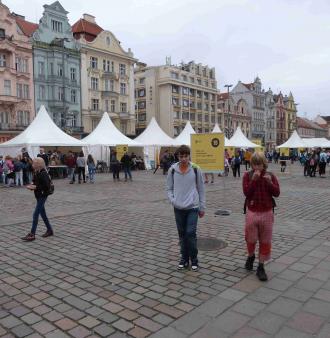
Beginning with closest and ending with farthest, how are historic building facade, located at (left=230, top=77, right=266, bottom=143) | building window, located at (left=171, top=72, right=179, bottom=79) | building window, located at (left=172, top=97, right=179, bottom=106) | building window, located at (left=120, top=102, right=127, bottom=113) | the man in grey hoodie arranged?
the man in grey hoodie
building window, located at (left=120, top=102, right=127, bottom=113)
building window, located at (left=172, top=97, right=179, bottom=106)
building window, located at (left=171, top=72, right=179, bottom=79)
historic building facade, located at (left=230, top=77, right=266, bottom=143)

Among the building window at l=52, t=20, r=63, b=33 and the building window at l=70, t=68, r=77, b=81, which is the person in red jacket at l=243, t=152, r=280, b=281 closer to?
the building window at l=70, t=68, r=77, b=81

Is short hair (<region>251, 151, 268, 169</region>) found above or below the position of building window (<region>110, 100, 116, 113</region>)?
below

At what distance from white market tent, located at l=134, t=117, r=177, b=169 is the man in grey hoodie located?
85.3 ft

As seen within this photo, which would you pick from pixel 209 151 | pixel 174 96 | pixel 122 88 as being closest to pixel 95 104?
pixel 122 88

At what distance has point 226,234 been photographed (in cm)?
732

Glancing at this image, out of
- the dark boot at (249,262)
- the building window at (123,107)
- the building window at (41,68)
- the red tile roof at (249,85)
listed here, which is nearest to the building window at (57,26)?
the building window at (41,68)

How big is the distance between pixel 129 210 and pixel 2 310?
6361mm

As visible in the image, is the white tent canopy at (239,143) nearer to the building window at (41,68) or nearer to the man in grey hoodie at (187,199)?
the building window at (41,68)

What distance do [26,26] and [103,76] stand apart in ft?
36.0

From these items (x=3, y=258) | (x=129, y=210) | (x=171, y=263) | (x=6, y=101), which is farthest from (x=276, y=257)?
(x=6, y=101)

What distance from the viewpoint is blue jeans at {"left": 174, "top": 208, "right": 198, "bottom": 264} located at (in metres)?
5.12

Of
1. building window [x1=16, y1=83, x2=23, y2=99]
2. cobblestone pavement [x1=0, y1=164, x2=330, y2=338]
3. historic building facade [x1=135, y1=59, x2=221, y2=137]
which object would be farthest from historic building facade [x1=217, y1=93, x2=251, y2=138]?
cobblestone pavement [x1=0, y1=164, x2=330, y2=338]

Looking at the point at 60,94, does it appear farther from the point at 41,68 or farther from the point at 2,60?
the point at 2,60

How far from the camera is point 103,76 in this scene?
50562 millimetres
